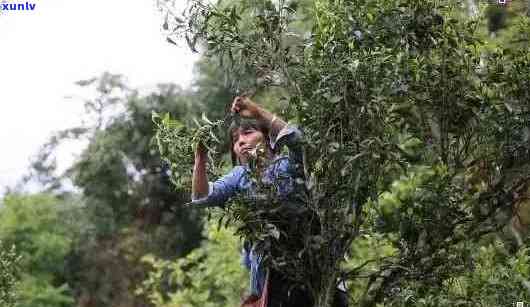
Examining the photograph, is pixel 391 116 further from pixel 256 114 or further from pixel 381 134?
pixel 256 114

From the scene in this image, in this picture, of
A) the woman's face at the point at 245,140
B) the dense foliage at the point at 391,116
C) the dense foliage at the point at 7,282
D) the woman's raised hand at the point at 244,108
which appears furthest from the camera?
the dense foliage at the point at 7,282

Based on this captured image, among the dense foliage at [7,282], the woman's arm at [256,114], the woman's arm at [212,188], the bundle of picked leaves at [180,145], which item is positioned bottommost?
the dense foliage at [7,282]

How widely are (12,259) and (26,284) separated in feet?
33.4

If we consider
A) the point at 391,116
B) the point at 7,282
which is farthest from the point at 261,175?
the point at 7,282

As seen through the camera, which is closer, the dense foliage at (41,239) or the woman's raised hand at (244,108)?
the woman's raised hand at (244,108)

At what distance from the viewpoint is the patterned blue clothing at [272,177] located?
2.90 metres

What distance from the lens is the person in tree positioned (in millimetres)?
2904

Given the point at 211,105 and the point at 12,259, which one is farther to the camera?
the point at 211,105

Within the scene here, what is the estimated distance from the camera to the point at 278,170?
2914mm

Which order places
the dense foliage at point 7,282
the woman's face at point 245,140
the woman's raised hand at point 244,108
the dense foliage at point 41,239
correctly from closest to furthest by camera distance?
the woman's raised hand at point 244,108 → the woman's face at point 245,140 → the dense foliage at point 7,282 → the dense foliage at point 41,239

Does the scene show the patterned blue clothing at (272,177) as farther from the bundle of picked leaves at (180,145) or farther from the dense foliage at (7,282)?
the dense foliage at (7,282)

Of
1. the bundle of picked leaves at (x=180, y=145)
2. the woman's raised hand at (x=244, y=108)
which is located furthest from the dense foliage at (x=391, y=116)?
the bundle of picked leaves at (x=180, y=145)

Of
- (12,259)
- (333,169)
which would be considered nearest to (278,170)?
(333,169)

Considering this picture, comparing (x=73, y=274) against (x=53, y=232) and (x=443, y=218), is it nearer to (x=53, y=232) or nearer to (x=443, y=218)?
(x=53, y=232)
